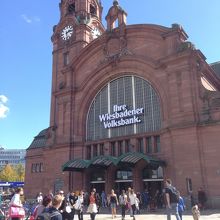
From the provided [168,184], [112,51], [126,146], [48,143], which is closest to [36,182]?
[48,143]

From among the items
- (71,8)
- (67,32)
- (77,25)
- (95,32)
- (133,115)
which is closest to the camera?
(133,115)

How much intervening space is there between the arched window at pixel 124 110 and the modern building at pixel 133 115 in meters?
0.11

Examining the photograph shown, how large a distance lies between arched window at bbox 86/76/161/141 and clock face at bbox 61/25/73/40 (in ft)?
45.0

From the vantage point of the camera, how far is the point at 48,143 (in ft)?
131

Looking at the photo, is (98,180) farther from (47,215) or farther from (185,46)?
(47,215)

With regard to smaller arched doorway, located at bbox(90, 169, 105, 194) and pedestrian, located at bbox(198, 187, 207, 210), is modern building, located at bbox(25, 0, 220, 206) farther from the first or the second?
pedestrian, located at bbox(198, 187, 207, 210)

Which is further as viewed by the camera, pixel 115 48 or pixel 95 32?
pixel 95 32

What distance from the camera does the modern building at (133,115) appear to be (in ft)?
91.1

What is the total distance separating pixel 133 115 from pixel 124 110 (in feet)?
4.39

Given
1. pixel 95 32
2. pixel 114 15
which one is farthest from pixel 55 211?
pixel 95 32

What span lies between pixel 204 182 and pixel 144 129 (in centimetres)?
845

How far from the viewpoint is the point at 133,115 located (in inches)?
1305

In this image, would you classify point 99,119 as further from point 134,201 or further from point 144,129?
point 134,201

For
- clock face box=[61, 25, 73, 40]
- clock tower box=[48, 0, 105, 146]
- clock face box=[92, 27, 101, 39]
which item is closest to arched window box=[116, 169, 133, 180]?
clock tower box=[48, 0, 105, 146]
